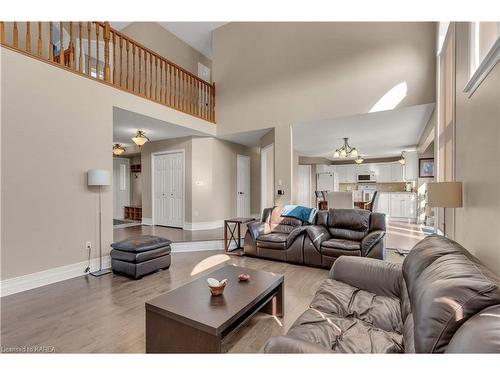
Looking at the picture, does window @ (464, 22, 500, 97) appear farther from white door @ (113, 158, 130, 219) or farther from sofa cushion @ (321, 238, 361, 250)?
white door @ (113, 158, 130, 219)

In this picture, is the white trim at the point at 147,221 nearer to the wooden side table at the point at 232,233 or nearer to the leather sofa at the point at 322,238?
the wooden side table at the point at 232,233

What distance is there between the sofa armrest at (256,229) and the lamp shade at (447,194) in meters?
2.71

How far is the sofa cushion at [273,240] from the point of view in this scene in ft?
13.0

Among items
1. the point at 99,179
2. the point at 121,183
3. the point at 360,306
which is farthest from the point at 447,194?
the point at 121,183

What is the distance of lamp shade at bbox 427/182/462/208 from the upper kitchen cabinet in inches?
237

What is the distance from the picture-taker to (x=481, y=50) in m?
1.82

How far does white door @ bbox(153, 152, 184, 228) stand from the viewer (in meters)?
6.12

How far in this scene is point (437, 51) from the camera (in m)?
3.72

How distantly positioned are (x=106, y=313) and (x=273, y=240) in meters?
2.50

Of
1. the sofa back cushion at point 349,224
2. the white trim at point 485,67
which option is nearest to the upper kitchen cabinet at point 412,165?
the sofa back cushion at point 349,224
